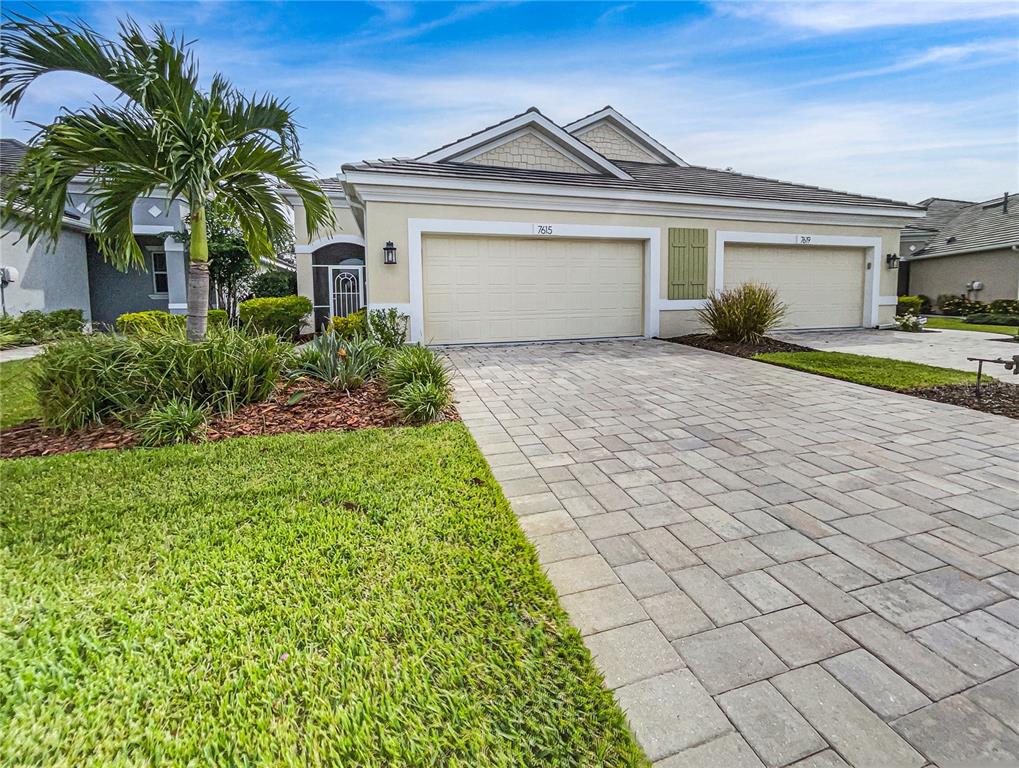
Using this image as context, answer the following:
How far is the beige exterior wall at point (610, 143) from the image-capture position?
47.9ft

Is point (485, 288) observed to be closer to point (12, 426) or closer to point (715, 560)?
point (12, 426)

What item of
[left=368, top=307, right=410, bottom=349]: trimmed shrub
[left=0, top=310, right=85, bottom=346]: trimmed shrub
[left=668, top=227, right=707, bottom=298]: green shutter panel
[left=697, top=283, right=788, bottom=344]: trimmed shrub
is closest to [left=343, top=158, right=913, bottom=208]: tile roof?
[left=668, top=227, right=707, bottom=298]: green shutter panel

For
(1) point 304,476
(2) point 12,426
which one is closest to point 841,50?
(1) point 304,476

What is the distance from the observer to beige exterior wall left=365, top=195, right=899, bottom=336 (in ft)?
31.3

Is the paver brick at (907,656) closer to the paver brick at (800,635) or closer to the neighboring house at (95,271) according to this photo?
the paver brick at (800,635)

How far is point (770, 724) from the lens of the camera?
1.63 m

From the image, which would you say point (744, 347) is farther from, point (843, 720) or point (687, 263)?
point (843, 720)

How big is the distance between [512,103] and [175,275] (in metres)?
9.96

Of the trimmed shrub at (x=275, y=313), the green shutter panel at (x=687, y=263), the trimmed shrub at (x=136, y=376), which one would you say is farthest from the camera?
the trimmed shrub at (x=275, y=313)

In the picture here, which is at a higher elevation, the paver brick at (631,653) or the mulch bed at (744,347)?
the mulch bed at (744,347)

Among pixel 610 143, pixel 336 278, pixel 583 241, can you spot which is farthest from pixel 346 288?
pixel 610 143

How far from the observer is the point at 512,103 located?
42.0 ft

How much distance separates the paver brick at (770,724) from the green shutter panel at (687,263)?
1058cm

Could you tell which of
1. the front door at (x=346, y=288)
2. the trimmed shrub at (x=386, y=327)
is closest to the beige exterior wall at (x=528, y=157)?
the trimmed shrub at (x=386, y=327)
